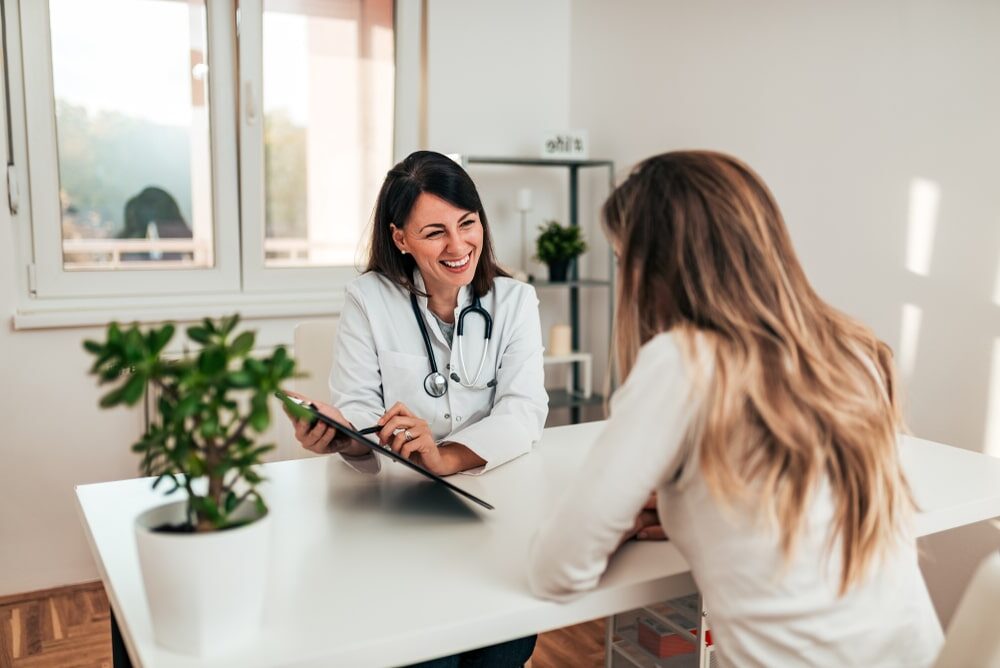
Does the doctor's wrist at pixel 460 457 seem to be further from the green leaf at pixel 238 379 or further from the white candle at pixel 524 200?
the white candle at pixel 524 200

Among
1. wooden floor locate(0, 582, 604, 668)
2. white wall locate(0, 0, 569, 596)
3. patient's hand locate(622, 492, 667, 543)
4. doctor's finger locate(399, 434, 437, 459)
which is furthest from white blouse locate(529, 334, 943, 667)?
white wall locate(0, 0, 569, 596)

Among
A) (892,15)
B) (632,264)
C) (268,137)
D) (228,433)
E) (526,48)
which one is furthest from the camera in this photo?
(526,48)

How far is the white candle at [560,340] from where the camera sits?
12.0 feet

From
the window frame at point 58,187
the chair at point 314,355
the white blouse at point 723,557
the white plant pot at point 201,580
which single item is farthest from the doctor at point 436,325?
the window frame at point 58,187

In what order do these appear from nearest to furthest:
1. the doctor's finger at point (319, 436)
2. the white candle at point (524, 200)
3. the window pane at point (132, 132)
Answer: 1. the doctor's finger at point (319, 436)
2. the window pane at point (132, 132)
3. the white candle at point (524, 200)

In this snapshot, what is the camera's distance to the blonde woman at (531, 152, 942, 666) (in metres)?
0.96

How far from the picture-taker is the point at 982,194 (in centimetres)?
221

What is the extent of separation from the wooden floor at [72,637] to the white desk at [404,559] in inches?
44.7

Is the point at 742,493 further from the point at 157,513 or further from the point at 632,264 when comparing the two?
the point at 157,513

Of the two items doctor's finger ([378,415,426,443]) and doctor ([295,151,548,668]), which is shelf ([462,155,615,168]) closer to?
doctor ([295,151,548,668])

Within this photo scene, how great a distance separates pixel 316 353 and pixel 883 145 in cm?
166

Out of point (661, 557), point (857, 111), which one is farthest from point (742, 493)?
point (857, 111)

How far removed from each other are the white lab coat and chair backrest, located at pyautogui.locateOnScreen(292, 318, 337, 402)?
0.38m

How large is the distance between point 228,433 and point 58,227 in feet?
8.20
